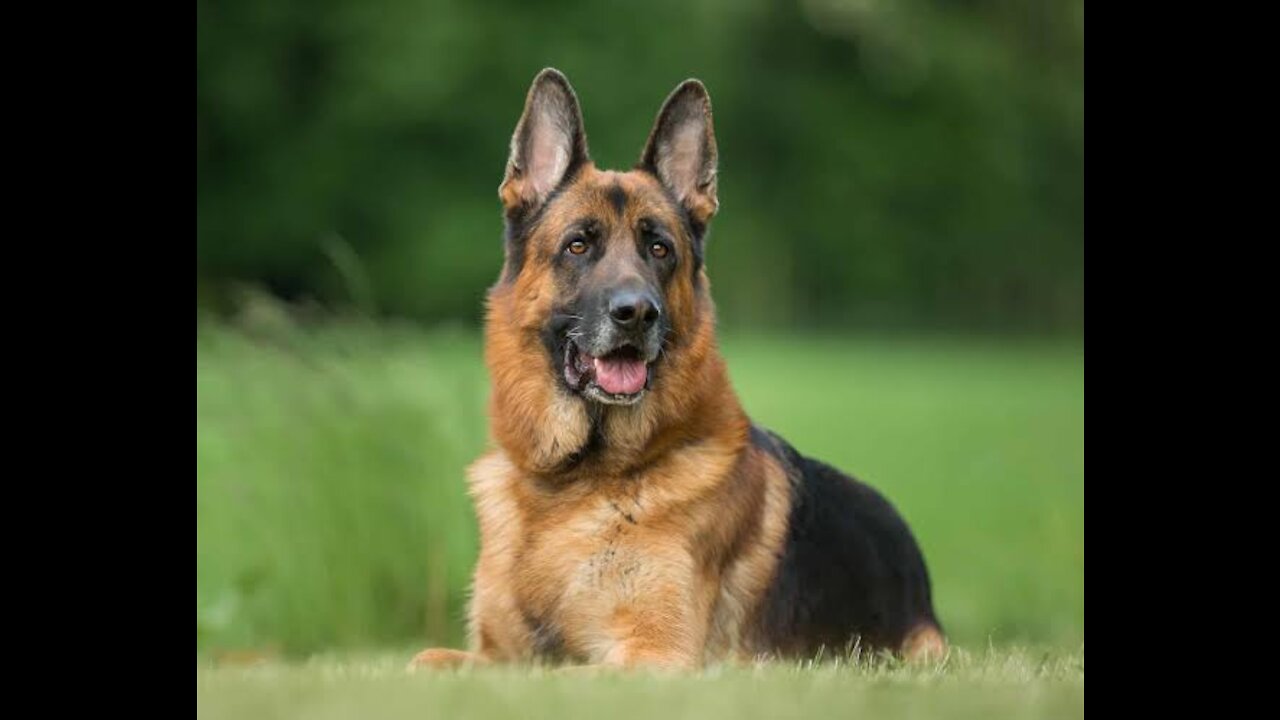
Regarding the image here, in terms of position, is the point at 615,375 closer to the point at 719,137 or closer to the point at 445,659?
the point at 445,659

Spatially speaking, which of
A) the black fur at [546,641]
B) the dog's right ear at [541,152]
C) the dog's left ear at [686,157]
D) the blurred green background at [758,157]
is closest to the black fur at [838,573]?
the black fur at [546,641]

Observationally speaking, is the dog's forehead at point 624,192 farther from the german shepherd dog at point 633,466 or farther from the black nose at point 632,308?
the black nose at point 632,308

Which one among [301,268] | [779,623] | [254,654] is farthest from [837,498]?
[301,268]

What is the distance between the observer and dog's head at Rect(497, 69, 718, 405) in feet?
18.2

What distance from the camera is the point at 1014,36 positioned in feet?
105

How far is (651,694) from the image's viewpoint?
4.36 m

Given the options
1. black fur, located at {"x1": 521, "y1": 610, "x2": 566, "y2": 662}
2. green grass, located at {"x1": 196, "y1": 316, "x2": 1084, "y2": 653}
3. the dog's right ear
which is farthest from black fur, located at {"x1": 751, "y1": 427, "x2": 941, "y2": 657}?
green grass, located at {"x1": 196, "y1": 316, "x2": 1084, "y2": 653}

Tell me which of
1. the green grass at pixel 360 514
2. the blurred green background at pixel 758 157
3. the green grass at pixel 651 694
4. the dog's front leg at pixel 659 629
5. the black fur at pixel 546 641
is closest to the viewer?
the green grass at pixel 651 694

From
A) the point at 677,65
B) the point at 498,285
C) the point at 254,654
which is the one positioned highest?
the point at 677,65

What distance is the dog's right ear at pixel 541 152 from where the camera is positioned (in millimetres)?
5926

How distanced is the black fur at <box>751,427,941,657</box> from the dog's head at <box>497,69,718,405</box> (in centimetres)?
65

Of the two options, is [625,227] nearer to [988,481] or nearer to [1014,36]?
[988,481]

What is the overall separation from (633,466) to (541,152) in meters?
1.20
